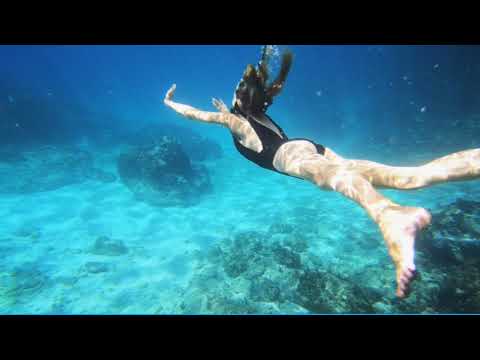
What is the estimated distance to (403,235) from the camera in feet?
7.74

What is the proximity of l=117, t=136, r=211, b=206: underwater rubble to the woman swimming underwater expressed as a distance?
1031 cm

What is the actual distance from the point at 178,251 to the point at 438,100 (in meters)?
24.8

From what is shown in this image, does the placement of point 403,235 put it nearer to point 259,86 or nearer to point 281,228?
point 259,86

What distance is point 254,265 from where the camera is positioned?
8805 mm

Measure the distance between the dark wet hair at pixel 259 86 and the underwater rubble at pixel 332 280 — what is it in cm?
497

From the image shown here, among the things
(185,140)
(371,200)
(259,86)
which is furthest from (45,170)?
(371,200)

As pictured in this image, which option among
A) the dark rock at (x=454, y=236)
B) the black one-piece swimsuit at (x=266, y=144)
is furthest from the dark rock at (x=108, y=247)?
the dark rock at (x=454, y=236)

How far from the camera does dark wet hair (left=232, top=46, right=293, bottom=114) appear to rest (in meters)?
4.53

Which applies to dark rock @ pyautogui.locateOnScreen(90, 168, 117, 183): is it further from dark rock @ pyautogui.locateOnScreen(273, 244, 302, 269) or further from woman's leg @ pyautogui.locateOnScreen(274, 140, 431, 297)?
woman's leg @ pyautogui.locateOnScreen(274, 140, 431, 297)

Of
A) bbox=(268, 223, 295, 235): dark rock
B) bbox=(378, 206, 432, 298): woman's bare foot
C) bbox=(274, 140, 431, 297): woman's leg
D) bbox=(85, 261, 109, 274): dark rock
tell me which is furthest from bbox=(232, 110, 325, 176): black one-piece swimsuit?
bbox=(85, 261, 109, 274): dark rock

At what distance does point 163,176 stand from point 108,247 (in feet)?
20.5
